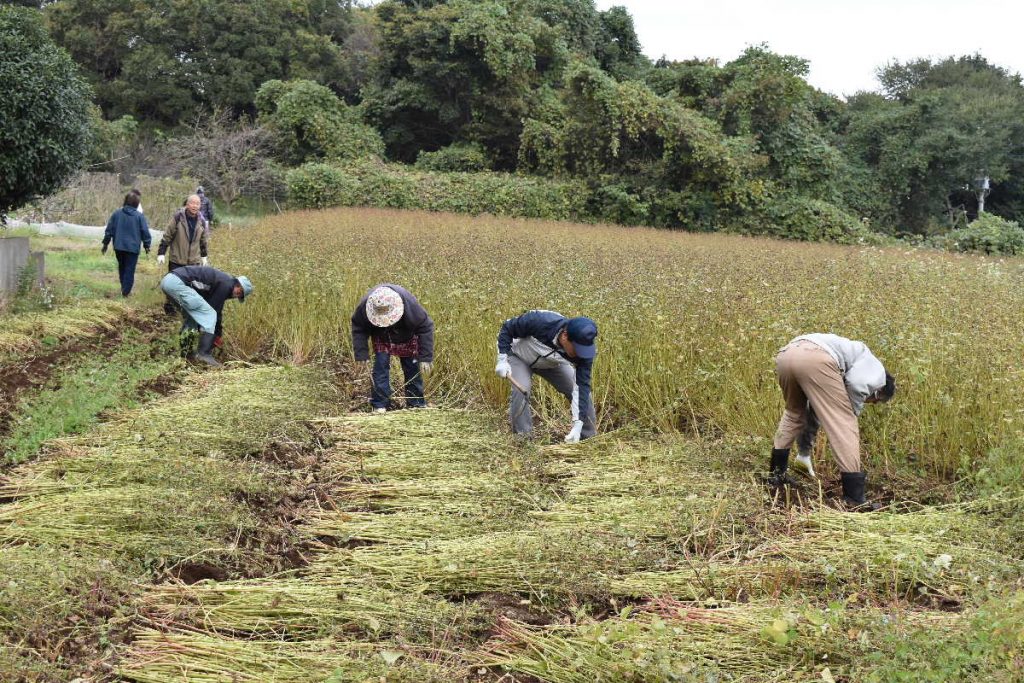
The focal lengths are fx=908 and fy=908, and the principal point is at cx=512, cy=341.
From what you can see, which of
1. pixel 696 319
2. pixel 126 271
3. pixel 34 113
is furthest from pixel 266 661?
pixel 126 271

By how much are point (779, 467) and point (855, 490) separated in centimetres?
48

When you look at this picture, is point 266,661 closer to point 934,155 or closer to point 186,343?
point 186,343

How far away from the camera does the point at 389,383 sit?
7.09 meters

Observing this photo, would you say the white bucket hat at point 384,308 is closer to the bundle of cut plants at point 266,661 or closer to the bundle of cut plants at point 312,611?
the bundle of cut plants at point 312,611

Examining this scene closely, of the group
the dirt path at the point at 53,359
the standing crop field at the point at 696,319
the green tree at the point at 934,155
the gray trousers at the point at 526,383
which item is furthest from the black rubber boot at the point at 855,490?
the green tree at the point at 934,155

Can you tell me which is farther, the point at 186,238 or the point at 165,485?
the point at 186,238

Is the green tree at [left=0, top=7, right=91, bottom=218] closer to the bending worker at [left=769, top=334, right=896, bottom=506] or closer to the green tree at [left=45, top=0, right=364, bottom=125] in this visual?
the bending worker at [left=769, top=334, right=896, bottom=506]

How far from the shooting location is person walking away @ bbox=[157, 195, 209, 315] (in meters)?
10.8

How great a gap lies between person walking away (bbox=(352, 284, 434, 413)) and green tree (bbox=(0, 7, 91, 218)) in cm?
533

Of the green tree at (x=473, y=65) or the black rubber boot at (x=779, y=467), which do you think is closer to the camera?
the black rubber boot at (x=779, y=467)

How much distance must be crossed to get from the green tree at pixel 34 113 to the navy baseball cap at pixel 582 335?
23.8 ft

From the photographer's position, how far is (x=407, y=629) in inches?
137

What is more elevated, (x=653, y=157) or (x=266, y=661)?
(x=653, y=157)

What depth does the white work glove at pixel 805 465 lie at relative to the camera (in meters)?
5.36
